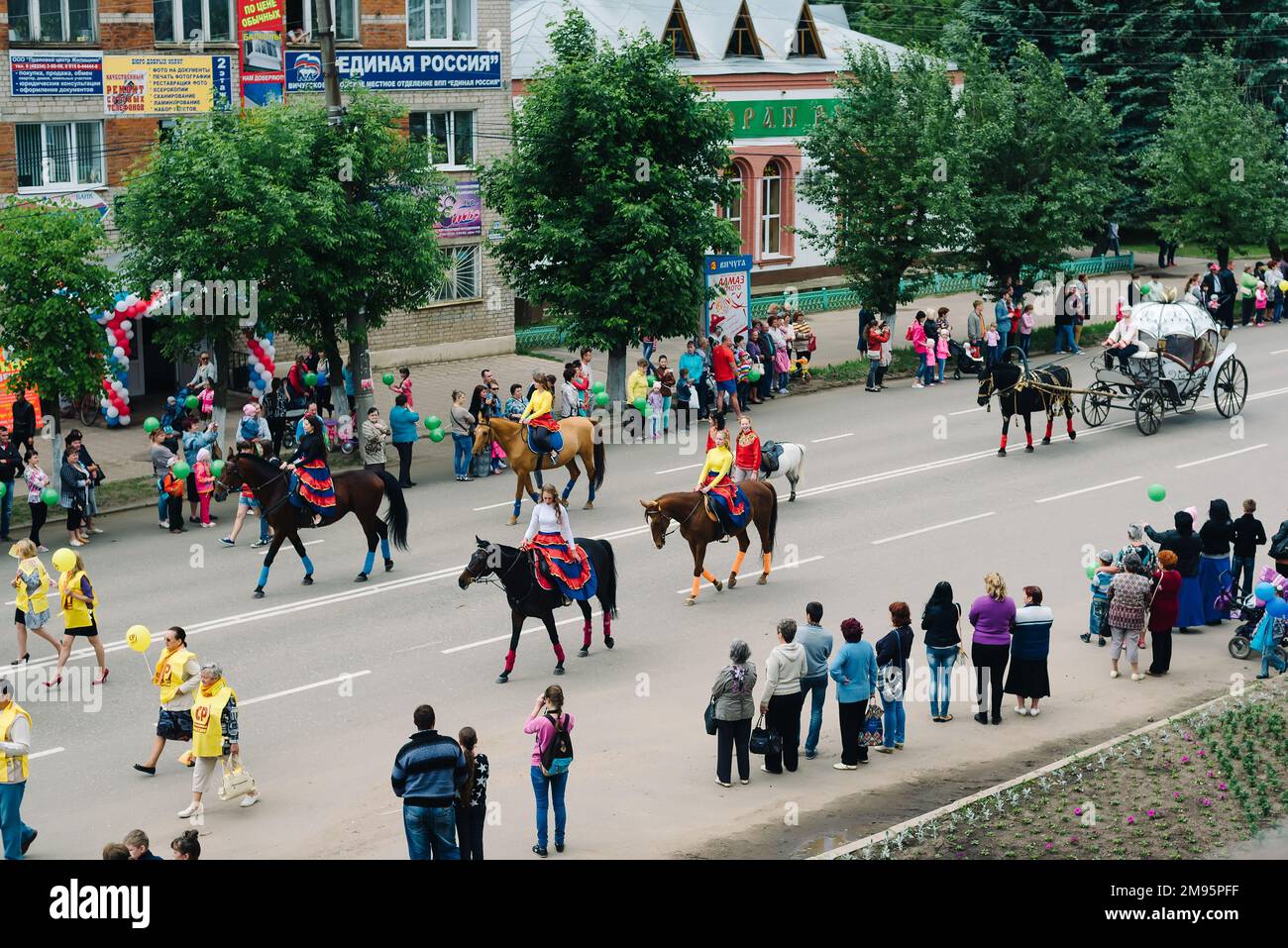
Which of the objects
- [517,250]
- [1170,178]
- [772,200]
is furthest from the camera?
[772,200]

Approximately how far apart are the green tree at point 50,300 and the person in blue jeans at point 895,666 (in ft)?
45.8

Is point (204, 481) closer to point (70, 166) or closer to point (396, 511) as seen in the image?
point (396, 511)

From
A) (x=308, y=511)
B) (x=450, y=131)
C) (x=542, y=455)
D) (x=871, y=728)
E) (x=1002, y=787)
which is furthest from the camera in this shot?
(x=450, y=131)

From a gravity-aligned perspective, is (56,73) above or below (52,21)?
below

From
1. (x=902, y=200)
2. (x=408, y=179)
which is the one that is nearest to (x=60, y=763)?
(x=408, y=179)

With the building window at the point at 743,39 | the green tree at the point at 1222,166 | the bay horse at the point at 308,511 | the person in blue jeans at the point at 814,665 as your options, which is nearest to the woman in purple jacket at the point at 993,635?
the person in blue jeans at the point at 814,665

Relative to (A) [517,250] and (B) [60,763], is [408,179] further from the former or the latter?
(B) [60,763]

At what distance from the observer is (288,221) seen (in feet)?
87.0

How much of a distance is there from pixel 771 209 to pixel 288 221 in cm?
2595

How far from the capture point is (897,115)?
3609cm

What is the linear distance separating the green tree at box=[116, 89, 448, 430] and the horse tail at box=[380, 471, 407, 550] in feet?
18.9

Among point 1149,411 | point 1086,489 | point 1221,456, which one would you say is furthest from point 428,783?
point 1149,411
